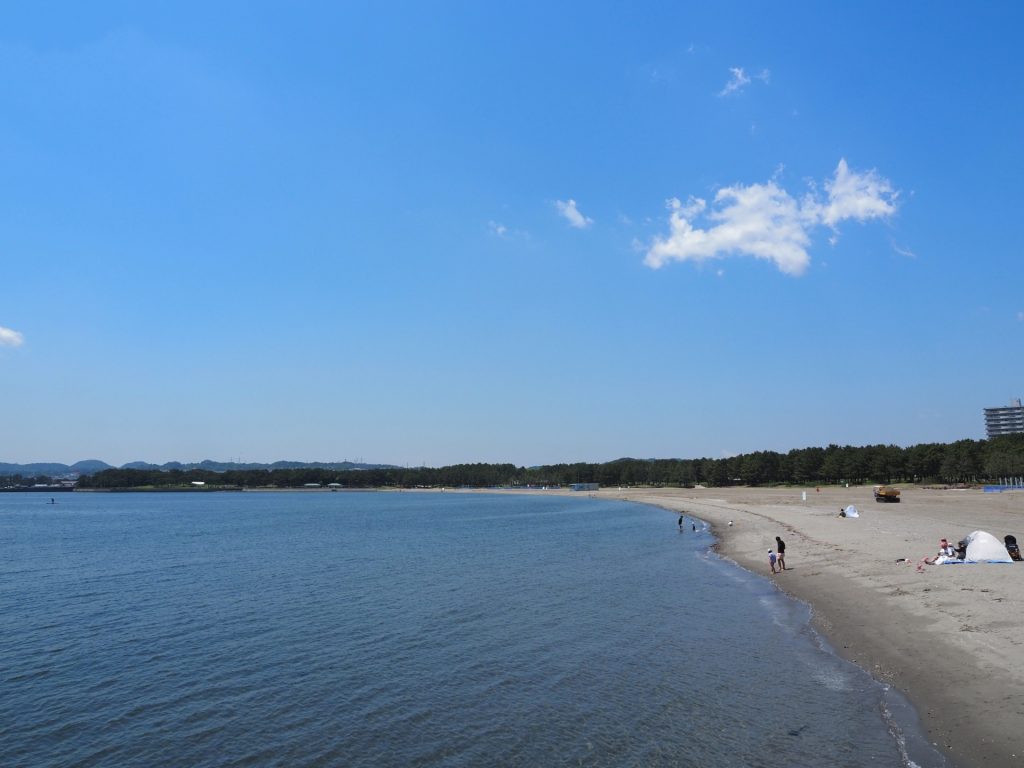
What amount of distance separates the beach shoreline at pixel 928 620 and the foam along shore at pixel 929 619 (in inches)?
1.3

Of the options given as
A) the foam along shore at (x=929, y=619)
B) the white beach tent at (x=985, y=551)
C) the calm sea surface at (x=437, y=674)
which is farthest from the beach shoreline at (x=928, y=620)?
the white beach tent at (x=985, y=551)

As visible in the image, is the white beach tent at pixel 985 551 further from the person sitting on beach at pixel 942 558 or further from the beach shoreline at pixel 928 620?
the beach shoreline at pixel 928 620

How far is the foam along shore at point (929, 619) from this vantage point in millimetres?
13336

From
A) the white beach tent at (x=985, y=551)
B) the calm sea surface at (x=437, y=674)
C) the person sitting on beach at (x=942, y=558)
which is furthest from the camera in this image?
the person sitting on beach at (x=942, y=558)

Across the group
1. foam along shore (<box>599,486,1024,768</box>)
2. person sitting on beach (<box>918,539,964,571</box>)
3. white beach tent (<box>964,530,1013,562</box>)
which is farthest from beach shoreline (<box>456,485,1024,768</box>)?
white beach tent (<box>964,530,1013,562</box>)

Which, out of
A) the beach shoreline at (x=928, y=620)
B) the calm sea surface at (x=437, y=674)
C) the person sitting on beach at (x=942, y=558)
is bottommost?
the calm sea surface at (x=437, y=674)

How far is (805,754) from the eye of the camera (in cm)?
1298

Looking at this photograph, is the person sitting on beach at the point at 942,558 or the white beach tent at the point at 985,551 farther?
the person sitting on beach at the point at 942,558

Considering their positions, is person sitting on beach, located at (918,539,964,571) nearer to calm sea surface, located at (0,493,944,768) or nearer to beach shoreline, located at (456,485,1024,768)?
beach shoreline, located at (456,485,1024,768)

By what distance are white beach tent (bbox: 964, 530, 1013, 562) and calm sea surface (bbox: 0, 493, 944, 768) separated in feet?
28.1

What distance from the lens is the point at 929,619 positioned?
20.9 metres

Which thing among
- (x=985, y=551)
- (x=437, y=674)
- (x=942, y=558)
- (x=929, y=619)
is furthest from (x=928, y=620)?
(x=437, y=674)

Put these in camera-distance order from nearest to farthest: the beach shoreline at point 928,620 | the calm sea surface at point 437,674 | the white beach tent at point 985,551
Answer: the beach shoreline at point 928,620
the calm sea surface at point 437,674
the white beach tent at point 985,551

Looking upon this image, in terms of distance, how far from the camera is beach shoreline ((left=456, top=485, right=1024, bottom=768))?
13.3m
